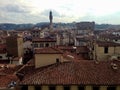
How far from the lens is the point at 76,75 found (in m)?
34.2

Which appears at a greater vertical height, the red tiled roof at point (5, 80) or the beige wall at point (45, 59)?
the beige wall at point (45, 59)

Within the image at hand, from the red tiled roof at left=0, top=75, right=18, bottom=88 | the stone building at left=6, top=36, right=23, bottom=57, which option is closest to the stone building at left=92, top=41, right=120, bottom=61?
the red tiled roof at left=0, top=75, right=18, bottom=88

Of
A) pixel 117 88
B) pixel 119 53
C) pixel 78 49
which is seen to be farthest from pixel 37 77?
pixel 78 49

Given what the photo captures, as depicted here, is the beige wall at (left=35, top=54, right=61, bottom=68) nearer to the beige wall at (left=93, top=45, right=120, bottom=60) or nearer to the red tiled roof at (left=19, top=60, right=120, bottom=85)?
the red tiled roof at (left=19, top=60, right=120, bottom=85)

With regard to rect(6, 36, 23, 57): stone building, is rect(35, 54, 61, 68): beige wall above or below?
above

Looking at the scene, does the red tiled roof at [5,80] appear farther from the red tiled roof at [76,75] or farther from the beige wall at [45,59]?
the beige wall at [45,59]

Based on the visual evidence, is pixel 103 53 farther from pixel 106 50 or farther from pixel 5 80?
pixel 5 80

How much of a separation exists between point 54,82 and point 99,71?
6.65 metres

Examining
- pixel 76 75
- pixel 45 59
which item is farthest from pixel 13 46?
pixel 76 75

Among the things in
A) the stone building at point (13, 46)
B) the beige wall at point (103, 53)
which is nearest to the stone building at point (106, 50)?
the beige wall at point (103, 53)

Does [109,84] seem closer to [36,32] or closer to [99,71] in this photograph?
[99,71]

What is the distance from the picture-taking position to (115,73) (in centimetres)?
3506

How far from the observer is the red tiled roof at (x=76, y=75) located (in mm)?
32438

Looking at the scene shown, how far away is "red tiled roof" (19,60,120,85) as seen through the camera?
32438 mm
